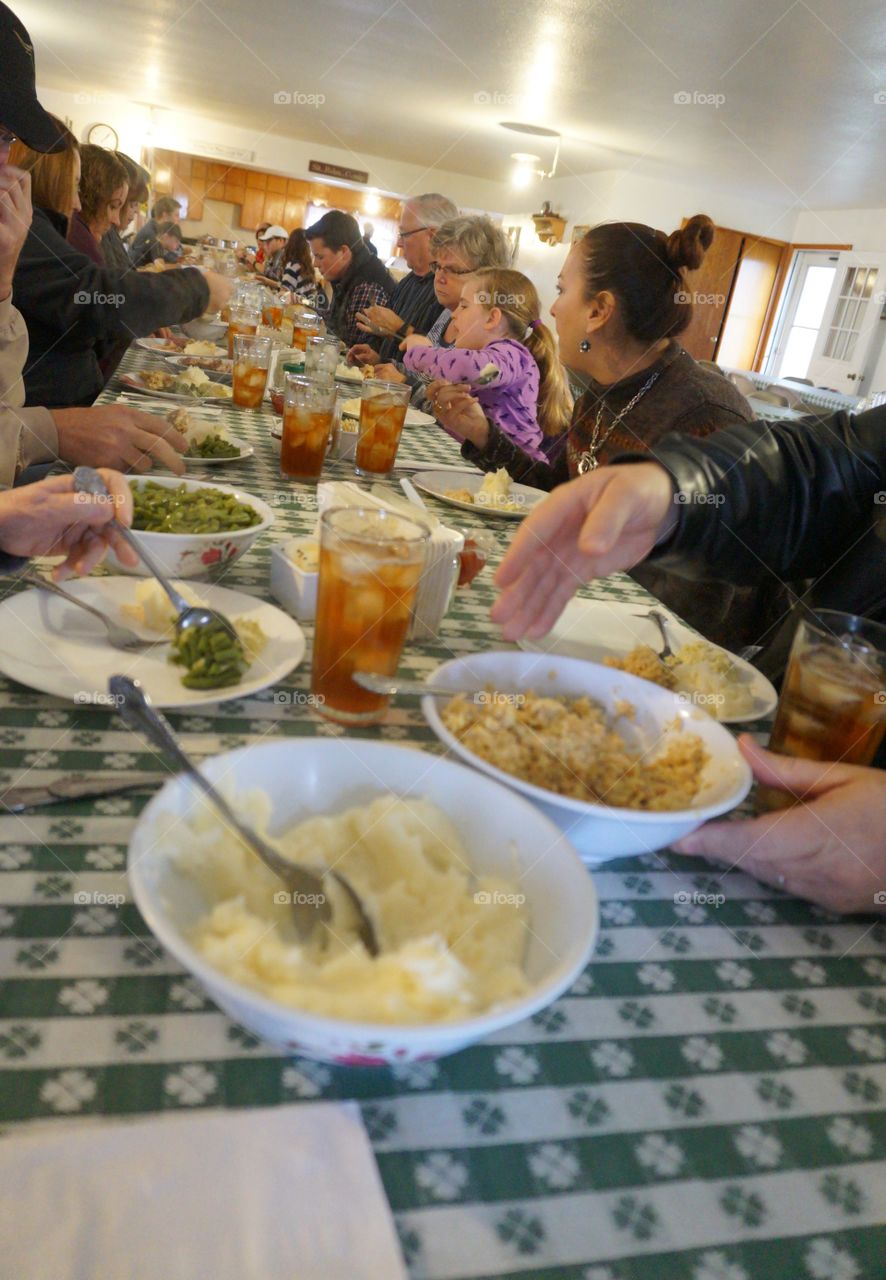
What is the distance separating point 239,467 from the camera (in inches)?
72.2

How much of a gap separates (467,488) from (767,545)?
0.80 meters

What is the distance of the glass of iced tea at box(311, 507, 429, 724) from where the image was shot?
865mm

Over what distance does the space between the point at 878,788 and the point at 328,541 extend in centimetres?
58

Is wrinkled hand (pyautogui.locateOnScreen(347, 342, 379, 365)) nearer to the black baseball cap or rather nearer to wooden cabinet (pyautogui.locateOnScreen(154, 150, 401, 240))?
the black baseball cap

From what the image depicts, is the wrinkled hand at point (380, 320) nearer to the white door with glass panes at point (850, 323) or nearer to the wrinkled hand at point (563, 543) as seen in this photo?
the wrinkled hand at point (563, 543)

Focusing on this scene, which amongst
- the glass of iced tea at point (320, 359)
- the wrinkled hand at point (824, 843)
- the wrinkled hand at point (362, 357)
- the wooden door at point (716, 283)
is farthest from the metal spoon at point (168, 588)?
the wooden door at point (716, 283)

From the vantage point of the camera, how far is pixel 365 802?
676 millimetres

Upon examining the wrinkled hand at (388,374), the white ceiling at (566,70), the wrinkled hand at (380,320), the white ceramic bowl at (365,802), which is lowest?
the white ceramic bowl at (365,802)

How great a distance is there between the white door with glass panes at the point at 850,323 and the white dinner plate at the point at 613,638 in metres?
10.3

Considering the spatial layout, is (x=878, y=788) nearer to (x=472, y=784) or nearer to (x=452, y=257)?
(x=472, y=784)

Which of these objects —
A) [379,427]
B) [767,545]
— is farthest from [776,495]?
[379,427]

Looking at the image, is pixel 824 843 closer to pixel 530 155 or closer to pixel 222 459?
pixel 222 459

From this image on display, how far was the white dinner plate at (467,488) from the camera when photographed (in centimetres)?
178

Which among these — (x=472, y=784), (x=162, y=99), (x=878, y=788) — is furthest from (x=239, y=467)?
(x=162, y=99)
